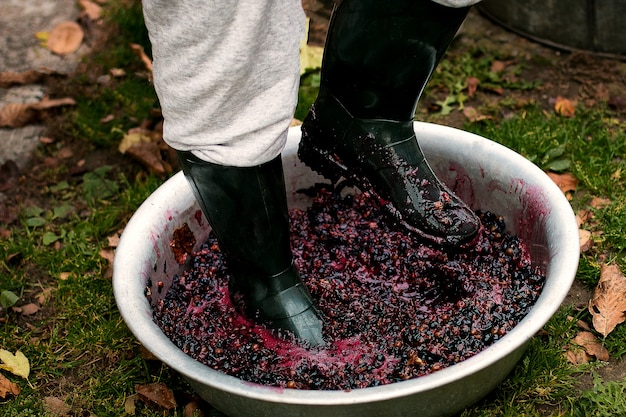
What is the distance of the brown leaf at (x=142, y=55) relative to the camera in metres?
3.18

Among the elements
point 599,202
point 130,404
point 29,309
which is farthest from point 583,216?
point 29,309

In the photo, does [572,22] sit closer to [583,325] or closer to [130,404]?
[583,325]

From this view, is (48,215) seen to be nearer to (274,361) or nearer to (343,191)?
(343,191)

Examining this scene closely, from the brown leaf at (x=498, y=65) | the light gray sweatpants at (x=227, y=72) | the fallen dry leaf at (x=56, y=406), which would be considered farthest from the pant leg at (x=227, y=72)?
the brown leaf at (x=498, y=65)

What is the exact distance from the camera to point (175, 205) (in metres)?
2.17

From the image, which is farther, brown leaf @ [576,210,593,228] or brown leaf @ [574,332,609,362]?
brown leaf @ [576,210,593,228]

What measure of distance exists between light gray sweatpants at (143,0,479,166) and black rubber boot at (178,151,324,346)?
9cm

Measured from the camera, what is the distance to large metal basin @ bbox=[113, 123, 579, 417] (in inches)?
61.9

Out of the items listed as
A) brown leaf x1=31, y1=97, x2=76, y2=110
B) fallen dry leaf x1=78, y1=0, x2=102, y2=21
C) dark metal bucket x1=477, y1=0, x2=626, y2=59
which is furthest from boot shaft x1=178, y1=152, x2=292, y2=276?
fallen dry leaf x1=78, y1=0, x2=102, y2=21

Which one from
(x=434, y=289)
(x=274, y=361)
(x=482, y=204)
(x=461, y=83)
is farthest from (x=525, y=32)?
(x=274, y=361)

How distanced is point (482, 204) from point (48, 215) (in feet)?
4.89

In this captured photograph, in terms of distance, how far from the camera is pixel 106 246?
2.56 metres

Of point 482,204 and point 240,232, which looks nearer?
point 240,232

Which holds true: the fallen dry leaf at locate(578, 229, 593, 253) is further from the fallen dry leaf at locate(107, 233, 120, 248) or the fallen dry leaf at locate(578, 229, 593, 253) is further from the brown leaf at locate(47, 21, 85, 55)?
the brown leaf at locate(47, 21, 85, 55)
